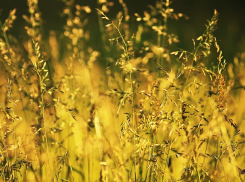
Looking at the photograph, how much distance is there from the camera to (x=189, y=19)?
12.7 feet

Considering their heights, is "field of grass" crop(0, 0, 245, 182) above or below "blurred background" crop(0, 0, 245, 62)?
below

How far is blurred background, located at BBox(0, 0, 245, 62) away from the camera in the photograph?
301 centimetres

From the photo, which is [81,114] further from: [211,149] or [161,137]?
[211,149]

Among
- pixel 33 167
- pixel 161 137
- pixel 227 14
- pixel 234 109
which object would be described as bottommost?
pixel 33 167

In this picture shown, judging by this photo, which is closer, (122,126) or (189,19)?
(122,126)

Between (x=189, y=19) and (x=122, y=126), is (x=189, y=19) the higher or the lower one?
the higher one

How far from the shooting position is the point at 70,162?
156cm

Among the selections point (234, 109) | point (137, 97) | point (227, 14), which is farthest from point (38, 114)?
point (227, 14)

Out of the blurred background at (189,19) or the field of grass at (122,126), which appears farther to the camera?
the blurred background at (189,19)

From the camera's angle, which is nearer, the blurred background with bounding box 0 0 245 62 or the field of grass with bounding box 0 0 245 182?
the field of grass with bounding box 0 0 245 182

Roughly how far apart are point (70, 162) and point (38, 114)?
29cm

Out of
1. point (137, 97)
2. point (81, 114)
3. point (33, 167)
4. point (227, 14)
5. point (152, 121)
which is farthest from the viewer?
point (227, 14)

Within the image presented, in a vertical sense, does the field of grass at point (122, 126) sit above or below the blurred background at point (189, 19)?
below

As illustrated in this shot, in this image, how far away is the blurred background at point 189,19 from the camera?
9.86 feet
